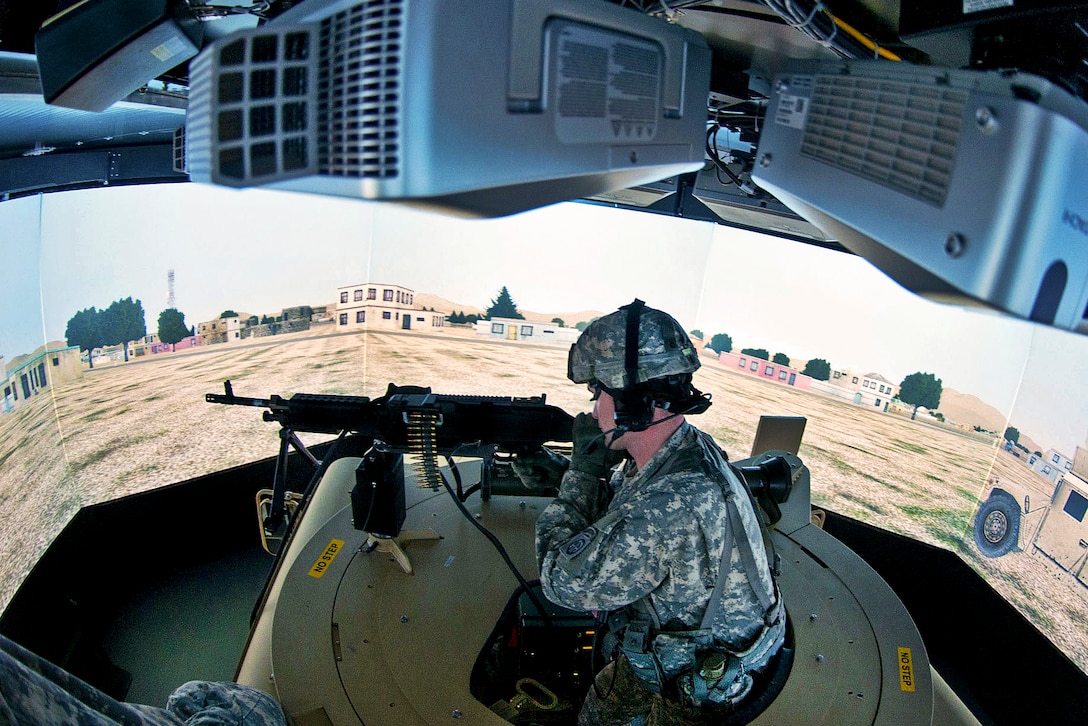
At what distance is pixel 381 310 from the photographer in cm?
1330

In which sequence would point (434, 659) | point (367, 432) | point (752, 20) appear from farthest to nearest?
point (367, 432), point (434, 659), point (752, 20)

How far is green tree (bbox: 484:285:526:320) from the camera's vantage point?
1298cm

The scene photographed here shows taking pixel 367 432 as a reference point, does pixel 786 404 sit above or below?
below

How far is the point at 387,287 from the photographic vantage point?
12.8 metres

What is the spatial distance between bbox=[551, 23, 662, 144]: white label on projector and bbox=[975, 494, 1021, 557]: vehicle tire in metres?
8.40

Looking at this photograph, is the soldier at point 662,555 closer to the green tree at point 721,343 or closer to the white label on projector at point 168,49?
the white label on projector at point 168,49

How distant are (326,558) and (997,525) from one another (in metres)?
8.49

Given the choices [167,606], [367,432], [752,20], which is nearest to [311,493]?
[367,432]

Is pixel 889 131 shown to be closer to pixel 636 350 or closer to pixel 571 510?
pixel 636 350

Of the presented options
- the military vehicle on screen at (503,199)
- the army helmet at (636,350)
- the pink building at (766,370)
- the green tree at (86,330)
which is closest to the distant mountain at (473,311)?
the pink building at (766,370)

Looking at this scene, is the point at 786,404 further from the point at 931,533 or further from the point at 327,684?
the point at 327,684

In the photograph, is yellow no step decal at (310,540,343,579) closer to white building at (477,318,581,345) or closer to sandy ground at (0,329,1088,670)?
sandy ground at (0,329,1088,670)

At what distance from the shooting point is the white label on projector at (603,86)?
1365 mm

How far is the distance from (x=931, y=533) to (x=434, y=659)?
914 cm
